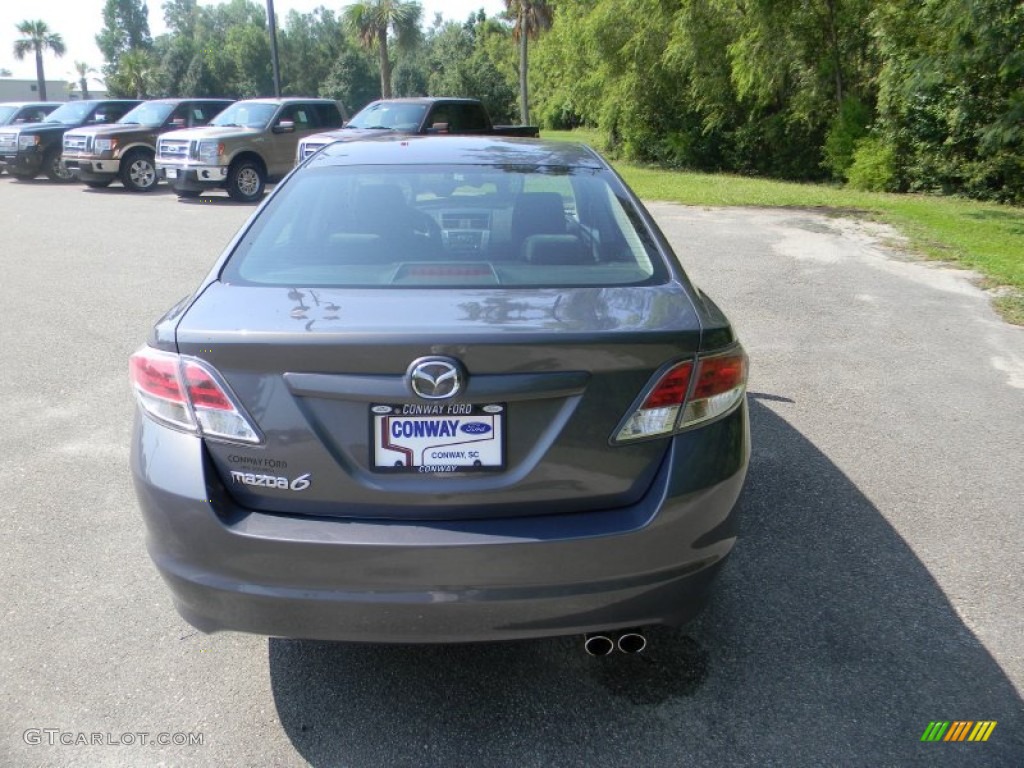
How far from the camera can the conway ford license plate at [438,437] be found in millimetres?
2471

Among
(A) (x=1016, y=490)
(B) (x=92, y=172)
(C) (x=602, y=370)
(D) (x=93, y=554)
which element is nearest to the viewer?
(C) (x=602, y=370)

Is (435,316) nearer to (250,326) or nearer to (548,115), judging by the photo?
(250,326)

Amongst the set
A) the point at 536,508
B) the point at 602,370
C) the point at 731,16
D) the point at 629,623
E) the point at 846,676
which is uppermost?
the point at 731,16

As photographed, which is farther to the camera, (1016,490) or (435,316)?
(1016,490)

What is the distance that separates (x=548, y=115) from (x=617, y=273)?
47.1 meters

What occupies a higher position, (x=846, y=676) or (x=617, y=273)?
(x=617, y=273)

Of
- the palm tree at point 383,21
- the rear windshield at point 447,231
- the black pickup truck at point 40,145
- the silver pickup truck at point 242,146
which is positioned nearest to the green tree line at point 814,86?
the silver pickup truck at point 242,146

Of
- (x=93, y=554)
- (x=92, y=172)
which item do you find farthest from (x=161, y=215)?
(x=93, y=554)

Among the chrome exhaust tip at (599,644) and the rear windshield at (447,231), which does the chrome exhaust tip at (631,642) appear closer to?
the chrome exhaust tip at (599,644)

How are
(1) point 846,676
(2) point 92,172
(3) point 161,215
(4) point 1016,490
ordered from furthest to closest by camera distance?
1. (2) point 92,172
2. (3) point 161,215
3. (4) point 1016,490
4. (1) point 846,676

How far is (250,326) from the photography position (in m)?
2.58

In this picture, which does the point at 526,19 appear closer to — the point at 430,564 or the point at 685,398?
the point at 685,398

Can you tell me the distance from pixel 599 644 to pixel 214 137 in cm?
1650

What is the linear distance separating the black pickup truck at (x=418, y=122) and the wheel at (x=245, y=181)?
4.86 ft
